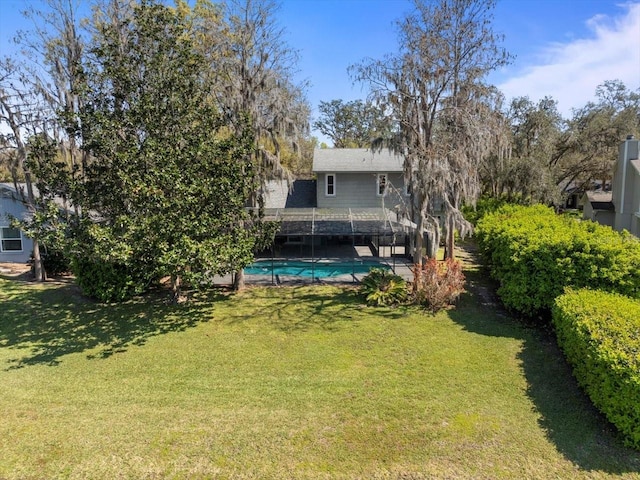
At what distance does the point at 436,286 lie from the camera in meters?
11.9

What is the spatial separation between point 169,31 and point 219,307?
320 inches

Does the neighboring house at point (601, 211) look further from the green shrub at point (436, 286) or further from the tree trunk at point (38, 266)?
the tree trunk at point (38, 266)

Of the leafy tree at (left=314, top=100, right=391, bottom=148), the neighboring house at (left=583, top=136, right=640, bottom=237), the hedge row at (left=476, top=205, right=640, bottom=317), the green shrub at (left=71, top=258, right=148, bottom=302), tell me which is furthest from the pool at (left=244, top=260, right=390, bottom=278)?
the leafy tree at (left=314, top=100, right=391, bottom=148)

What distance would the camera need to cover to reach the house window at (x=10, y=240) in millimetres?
19156

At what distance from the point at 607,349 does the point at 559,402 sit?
1.43m

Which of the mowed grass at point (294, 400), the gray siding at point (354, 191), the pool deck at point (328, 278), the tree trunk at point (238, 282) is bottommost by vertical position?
the mowed grass at point (294, 400)

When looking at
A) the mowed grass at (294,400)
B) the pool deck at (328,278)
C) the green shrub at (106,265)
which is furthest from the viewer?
Result: the pool deck at (328,278)

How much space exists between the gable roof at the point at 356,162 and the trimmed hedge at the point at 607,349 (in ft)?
48.9

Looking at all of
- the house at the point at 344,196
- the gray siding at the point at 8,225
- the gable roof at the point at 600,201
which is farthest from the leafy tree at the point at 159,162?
the gable roof at the point at 600,201

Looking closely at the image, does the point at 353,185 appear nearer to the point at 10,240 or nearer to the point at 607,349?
the point at 607,349

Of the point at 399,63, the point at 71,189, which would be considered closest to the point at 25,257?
the point at 71,189

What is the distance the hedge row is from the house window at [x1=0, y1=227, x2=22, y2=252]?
70.9 feet

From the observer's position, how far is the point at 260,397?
706 centimetres

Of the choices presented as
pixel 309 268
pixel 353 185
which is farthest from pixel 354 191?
pixel 309 268
